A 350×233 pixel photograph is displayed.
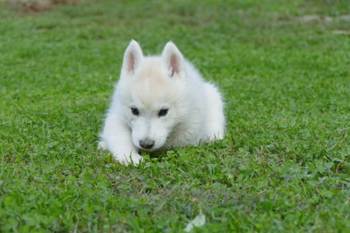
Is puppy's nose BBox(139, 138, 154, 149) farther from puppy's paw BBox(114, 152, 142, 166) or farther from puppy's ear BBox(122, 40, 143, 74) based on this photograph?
puppy's ear BBox(122, 40, 143, 74)

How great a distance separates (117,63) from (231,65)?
210cm

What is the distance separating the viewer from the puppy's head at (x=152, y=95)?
630 cm

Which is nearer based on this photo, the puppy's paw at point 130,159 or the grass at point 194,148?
the grass at point 194,148

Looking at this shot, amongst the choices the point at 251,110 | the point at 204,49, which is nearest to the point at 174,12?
the point at 204,49

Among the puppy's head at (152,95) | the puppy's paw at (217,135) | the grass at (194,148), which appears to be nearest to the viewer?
the grass at (194,148)

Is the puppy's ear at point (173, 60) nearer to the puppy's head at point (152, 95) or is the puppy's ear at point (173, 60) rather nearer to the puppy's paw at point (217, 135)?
the puppy's head at point (152, 95)

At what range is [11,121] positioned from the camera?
8.05m

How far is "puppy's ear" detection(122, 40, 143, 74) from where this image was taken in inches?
263

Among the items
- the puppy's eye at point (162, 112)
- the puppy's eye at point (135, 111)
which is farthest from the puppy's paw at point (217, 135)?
the puppy's eye at point (135, 111)

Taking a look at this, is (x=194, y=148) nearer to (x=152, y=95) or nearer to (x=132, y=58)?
(x=152, y=95)

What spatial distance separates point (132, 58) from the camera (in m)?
6.72

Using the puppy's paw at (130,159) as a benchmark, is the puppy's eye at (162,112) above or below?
above

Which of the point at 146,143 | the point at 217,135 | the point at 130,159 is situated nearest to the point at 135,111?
the point at 146,143

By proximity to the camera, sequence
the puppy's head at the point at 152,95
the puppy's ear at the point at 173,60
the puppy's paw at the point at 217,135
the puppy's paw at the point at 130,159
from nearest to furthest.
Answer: the puppy's paw at the point at 130,159, the puppy's head at the point at 152,95, the puppy's ear at the point at 173,60, the puppy's paw at the point at 217,135
